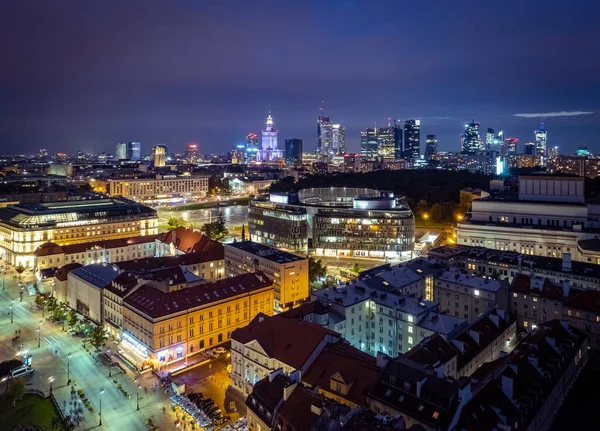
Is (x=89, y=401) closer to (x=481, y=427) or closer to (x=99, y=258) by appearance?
(x=481, y=427)


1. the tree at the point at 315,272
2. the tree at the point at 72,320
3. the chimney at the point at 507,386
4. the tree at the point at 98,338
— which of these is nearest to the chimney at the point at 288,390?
the chimney at the point at 507,386

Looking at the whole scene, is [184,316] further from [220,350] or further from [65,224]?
[65,224]

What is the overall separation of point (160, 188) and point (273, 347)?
138 meters

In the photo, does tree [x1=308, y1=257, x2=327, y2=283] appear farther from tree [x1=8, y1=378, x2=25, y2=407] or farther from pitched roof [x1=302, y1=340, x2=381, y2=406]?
tree [x1=8, y1=378, x2=25, y2=407]

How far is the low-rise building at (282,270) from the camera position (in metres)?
46.1

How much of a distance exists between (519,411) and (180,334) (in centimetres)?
2392

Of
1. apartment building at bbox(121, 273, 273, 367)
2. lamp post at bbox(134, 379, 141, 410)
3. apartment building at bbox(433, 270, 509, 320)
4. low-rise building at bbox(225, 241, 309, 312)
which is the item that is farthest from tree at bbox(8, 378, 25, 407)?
apartment building at bbox(433, 270, 509, 320)

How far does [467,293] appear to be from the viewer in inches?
1547

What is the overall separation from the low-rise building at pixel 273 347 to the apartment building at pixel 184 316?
2408 millimetres

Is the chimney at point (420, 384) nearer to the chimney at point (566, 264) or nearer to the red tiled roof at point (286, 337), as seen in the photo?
the red tiled roof at point (286, 337)

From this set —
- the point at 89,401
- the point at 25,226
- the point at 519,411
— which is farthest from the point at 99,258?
the point at 519,411

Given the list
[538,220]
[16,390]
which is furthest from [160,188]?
[16,390]

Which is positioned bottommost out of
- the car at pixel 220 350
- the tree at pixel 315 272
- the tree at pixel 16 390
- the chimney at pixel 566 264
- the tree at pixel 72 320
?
the car at pixel 220 350

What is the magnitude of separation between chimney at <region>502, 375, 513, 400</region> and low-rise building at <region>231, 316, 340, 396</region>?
979cm
